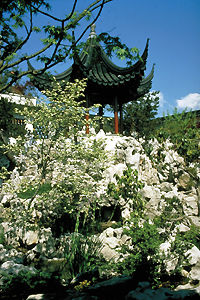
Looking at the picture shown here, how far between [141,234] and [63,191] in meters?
1.90

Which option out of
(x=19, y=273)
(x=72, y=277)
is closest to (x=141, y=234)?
(x=72, y=277)

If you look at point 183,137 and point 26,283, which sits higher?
point 183,137

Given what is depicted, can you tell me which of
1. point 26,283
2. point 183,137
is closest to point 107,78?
point 183,137

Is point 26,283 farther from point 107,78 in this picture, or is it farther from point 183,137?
point 107,78

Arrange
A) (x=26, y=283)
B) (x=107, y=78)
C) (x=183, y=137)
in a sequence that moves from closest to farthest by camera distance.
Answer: (x=26, y=283) < (x=183, y=137) < (x=107, y=78)

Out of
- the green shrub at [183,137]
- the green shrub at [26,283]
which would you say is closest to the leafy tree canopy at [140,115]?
the green shrub at [183,137]

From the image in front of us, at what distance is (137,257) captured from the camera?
3.06m

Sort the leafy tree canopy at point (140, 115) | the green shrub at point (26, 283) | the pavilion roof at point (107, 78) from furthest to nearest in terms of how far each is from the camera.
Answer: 1. the leafy tree canopy at point (140, 115)
2. the pavilion roof at point (107, 78)
3. the green shrub at point (26, 283)

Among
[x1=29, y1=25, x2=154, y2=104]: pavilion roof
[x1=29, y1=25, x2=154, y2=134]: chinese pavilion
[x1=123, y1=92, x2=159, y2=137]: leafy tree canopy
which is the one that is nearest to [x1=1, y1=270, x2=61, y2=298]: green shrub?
[x1=29, y1=25, x2=154, y2=134]: chinese pavilion

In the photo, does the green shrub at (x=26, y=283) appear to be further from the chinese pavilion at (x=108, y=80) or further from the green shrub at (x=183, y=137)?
the green shrub at (x=183, y=137)

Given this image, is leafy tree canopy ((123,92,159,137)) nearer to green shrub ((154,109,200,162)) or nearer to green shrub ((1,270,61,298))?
green shrub ((154,109,200,162))

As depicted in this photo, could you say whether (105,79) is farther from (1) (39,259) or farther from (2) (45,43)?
(1) (39,259)

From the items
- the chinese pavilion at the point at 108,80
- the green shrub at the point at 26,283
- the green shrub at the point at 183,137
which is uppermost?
the chinese pavilion at the point at 108,80

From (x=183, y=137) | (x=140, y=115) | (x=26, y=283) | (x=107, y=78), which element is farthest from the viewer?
(x=140, y=115)
